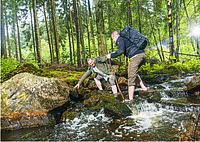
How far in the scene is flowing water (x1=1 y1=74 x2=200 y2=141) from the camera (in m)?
3.39

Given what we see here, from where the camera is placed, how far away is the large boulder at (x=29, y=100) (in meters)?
4.61

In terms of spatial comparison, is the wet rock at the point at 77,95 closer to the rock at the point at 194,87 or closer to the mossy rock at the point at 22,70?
the mossy rock at the point at 22,70

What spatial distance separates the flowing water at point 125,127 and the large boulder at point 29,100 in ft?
1.18

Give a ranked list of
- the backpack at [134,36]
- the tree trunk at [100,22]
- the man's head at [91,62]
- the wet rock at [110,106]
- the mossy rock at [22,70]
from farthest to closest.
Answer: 1. the tree trunk at [100,22]
2. the mossy rock at [22,70]
3. the man's head at [91,62]
4. the wet rock at [110,106]
5. the backpack at [134,36]

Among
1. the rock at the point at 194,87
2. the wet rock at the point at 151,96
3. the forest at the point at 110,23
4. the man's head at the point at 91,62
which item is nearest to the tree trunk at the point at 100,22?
the forest at the point at 110,23

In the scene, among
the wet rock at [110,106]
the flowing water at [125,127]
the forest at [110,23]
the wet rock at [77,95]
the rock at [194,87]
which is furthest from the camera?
the forest at [110,23]

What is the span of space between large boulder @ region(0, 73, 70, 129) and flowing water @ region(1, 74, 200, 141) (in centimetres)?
36

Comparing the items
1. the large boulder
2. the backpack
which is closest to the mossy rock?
the large boulder

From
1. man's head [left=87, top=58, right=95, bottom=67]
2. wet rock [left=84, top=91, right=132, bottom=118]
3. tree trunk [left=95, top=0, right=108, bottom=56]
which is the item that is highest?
tree trunk [left=95, top=0, right=108, bottom=56]

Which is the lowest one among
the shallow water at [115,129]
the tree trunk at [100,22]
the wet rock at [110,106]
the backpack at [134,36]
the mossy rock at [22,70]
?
the shallow water at [115,129]

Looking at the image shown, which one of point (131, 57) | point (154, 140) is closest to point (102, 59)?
point (131, 57)

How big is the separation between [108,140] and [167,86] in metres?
6.79

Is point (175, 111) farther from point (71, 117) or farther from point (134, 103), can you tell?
point (71, 117)

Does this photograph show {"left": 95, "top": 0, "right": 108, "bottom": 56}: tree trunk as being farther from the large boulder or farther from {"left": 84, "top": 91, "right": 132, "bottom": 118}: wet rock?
the large boulder
